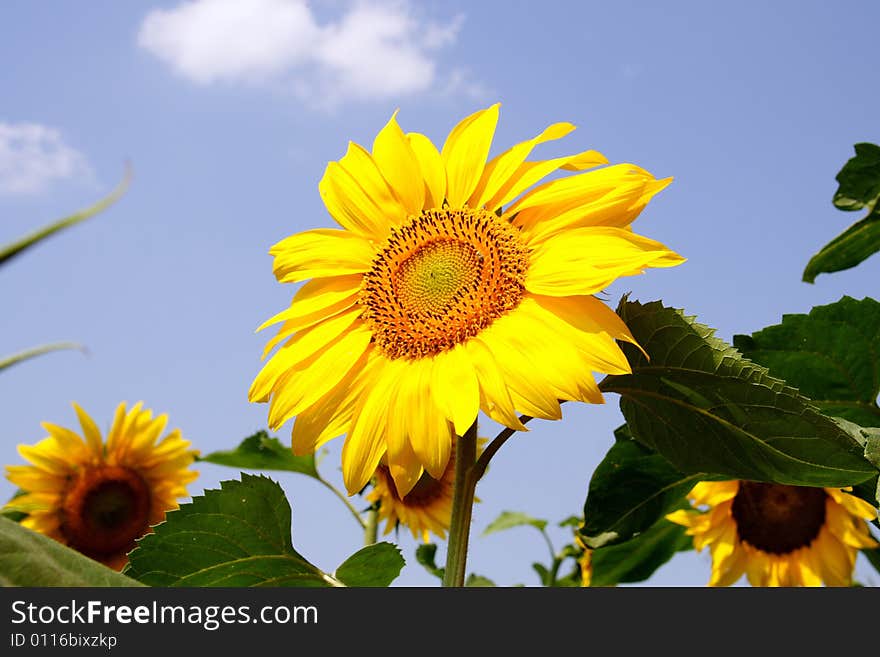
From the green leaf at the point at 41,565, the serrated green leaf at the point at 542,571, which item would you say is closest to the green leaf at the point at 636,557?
the serrated green leaf at the point at 542,571

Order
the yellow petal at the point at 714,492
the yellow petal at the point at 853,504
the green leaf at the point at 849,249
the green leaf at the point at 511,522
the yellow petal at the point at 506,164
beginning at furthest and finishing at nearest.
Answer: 1. the green leaf at the point at 511,522
2. the yellow petal at the point at 714,492
3. the yellow petal at the point at 853,504
4. the green leaf at the point at 849,249
5. the yellow petal at the point at 506,164

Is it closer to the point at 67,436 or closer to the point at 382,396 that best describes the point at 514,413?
the point at 382,396

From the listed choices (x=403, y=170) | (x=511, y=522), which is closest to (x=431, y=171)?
(x=403, y=170)

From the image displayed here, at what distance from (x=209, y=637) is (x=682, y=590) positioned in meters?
0.46

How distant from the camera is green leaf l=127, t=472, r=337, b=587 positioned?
1.28 metres

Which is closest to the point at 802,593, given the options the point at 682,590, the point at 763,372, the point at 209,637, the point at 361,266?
the point at 682,590

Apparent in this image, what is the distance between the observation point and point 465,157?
128 centimetres

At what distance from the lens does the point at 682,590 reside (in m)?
0.98

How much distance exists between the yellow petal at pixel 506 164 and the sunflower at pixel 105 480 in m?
2.35

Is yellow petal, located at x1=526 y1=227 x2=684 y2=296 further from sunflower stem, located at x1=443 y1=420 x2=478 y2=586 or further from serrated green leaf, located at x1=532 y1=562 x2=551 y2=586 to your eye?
serrated green leaf, located at x1=532 y1=562 x2=551 y2=586

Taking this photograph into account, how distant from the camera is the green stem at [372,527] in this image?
8.02ft

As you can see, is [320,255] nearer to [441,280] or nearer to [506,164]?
[441,280]

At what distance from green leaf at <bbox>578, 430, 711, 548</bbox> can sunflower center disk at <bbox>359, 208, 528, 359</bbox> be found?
393 millimetres

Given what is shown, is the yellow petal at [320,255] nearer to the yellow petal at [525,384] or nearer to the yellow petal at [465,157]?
the yellow petal at [465,157]
